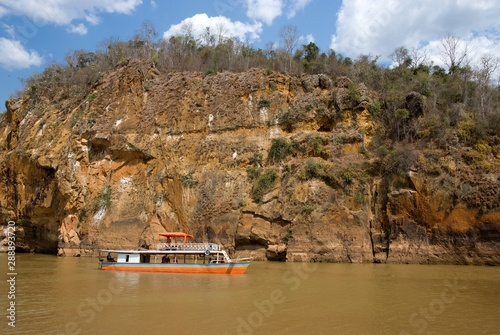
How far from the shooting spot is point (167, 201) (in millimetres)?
30625

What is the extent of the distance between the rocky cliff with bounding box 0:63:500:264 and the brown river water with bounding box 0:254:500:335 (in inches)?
215

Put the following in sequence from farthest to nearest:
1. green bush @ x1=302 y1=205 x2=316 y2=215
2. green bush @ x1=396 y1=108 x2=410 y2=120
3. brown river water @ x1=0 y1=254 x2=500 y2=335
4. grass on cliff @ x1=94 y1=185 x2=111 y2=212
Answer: grass on cliff @ x1=94 y1=185 x2=111 y2=212 → green bush @ x1=396 y1=108 x2=410 y2=120 → green bush @ x1=302 y1=205 x2=316 y2=215 → brown river water @ x1=0 y1=254 x2=500 y2=335

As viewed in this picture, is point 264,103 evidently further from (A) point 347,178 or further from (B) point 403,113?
(B) point 403,113

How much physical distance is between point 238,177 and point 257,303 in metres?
18.6

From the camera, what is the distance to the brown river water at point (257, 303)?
9.46 metres

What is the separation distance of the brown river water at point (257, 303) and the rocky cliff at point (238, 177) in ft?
18.0

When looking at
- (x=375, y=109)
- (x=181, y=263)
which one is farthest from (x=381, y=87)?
(x=181, y=263)

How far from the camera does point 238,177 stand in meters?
30.2

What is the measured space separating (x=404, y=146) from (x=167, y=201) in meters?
19.3

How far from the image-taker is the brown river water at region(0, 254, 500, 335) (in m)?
9.46

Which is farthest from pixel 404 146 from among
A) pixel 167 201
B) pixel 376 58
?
pixel 167 201

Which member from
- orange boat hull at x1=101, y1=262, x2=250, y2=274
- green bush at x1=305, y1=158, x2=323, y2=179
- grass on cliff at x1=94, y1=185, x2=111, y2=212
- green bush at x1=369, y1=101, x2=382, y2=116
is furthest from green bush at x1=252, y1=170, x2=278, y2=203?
grass on cliff at x1=94, y1=185, x2=111, y2=212

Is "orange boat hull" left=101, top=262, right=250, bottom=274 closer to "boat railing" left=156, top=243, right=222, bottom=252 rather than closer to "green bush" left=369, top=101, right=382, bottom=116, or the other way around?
"boat railing" left=156, top=243, right=222, bottom=252

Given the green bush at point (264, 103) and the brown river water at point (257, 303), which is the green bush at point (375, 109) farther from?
the brown river water at point (257, 303)
